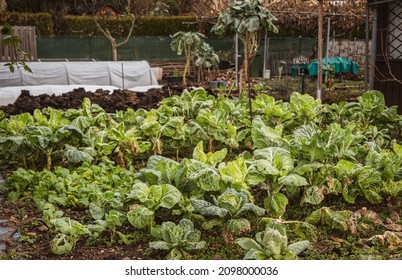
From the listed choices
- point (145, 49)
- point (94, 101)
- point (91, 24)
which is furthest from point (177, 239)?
point (91, 24)

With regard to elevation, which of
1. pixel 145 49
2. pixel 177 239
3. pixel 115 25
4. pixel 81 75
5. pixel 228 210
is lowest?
pixel 177 239

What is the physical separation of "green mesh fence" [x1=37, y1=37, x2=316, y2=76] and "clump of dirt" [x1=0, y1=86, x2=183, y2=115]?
10962 millimetres

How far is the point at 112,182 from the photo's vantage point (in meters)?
5.55

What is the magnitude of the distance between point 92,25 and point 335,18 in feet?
30.2

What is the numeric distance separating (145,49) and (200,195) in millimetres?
19165

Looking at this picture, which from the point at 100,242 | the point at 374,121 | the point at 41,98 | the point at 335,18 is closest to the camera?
the point at 100,242

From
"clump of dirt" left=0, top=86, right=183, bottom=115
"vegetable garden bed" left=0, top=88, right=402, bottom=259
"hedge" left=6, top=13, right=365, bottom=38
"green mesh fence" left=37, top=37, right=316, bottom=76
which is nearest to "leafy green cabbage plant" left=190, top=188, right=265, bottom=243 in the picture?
"vegetable garden bed" left=0, top=88, right=402, bottom=259

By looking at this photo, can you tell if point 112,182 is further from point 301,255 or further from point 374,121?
point 374,121

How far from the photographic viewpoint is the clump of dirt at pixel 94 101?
9.77 metres

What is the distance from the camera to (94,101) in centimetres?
Result: 1026

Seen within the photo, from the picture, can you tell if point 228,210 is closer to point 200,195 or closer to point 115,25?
point 200,195

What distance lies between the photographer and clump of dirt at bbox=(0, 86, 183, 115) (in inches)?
384

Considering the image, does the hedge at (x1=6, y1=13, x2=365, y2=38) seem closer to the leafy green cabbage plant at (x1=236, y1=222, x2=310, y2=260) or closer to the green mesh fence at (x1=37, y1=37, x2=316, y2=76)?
the green mesh fence at (x1=37, y1=37, x2=316, y2=76)

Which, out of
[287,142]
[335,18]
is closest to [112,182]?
[287,142]
